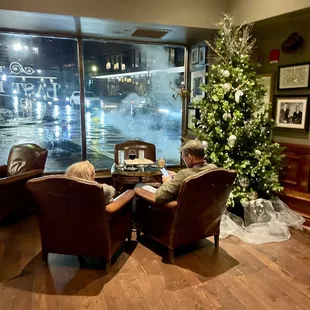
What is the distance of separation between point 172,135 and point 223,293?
3.58 meters

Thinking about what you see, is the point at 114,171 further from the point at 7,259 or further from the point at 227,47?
the point at 227,47

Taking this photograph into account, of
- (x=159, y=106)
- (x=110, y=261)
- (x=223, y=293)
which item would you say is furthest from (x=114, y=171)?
(x=159, y=106)

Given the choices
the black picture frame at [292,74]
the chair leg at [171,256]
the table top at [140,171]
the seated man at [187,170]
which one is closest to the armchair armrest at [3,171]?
the table top at [140,171]

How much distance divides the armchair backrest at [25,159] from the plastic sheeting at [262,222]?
2574 mm

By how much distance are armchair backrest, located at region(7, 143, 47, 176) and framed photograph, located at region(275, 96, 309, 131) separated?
337 cm

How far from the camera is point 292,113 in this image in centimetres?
406

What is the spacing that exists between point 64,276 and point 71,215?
61 centimetres

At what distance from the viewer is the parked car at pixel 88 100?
4.93m

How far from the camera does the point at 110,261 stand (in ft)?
9.04

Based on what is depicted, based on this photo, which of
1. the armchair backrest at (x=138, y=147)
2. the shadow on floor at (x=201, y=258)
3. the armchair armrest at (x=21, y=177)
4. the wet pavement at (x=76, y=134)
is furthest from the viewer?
the wet pavement at (x=76, y=134)

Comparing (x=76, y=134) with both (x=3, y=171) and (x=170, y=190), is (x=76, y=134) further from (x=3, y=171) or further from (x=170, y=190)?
(x=170, y=190)

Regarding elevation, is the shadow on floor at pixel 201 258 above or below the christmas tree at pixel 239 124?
below

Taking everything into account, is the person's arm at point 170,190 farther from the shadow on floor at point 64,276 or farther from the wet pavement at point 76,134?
the wet pavement at point 76,134

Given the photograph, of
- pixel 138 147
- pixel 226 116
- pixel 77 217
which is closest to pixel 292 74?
pixel 226 116
